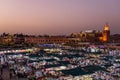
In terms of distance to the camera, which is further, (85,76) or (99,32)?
(99,32)

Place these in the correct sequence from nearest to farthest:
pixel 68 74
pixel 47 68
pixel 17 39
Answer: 1. pixel 68 74
2. pixel 47 68
3. pixel 17 39

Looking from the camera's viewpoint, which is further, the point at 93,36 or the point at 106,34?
the point at 93,36

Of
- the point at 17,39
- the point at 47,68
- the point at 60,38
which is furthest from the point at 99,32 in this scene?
the point at 47,68

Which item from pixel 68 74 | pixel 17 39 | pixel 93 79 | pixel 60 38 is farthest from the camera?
pixel 60 38

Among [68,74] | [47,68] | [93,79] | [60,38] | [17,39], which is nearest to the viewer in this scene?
[93,79]

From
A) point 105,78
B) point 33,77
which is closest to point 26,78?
point 33,77

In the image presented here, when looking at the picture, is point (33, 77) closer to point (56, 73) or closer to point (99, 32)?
point (56, 73)

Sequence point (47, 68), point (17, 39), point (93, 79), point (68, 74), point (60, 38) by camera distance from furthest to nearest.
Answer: point (60, 38) < point (17, 39) < point (47, 68) < point (68, 74) < point (93, 79)

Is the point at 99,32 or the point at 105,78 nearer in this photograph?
the point at 105,78

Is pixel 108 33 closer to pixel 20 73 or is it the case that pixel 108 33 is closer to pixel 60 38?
pixel 60 38
